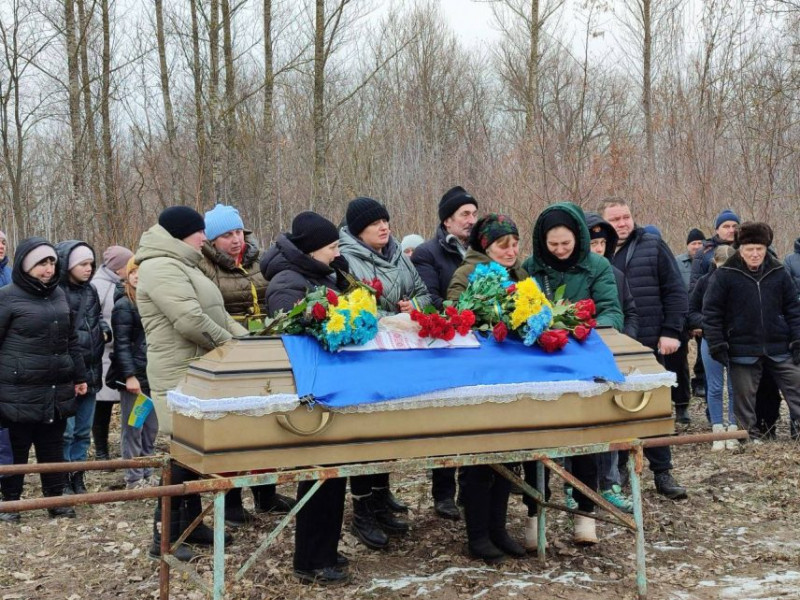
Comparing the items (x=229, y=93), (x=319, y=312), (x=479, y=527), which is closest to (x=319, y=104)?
(x=229, y=93)

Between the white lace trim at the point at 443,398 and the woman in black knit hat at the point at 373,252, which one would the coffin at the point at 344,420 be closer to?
the white lace trim at the point at 443,398

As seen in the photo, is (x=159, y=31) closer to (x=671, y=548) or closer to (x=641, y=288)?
(x=641, y=288)

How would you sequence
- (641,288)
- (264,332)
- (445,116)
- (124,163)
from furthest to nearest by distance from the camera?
(445,116) < (124,163) < (641,288) < (264,332)

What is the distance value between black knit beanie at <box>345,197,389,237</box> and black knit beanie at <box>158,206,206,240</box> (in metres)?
0.91

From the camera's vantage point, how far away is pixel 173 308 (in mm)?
5000

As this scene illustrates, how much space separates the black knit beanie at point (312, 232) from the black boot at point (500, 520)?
1.62 metres

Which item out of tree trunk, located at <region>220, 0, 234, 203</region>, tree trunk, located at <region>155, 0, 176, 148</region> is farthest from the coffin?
tree trunk, located at <region>155, 0, 176, 148</region>

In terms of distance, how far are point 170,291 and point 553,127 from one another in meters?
11.1

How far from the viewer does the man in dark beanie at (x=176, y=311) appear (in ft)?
16.4

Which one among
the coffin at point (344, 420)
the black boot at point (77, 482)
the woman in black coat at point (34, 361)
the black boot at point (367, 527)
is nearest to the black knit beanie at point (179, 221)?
the woman in black coat at point (34, 361)

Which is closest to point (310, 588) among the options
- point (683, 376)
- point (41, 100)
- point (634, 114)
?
point (683, 376)

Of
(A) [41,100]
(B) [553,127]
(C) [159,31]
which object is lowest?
(B) [553,127]

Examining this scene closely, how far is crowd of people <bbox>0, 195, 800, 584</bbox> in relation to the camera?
488 cm

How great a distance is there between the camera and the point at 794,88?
12977 millimetres
